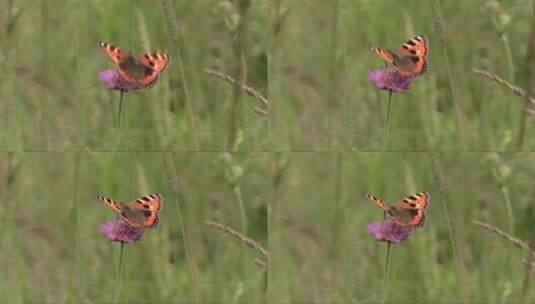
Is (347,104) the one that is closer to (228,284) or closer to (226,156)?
(226,156)

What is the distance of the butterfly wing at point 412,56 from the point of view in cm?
292

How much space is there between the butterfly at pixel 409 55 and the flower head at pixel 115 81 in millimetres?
580

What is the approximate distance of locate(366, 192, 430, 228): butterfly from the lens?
9.64ft

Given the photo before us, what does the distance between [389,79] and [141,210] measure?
661mm

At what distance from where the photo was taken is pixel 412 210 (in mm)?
2945

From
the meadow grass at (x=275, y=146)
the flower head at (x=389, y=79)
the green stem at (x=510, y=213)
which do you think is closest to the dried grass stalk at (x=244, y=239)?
the meadow grass at (x=275, y=146)

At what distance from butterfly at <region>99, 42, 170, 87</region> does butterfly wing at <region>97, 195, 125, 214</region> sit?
28 cm

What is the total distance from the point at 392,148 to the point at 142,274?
660mm

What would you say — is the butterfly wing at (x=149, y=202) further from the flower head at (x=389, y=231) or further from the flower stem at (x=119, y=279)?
the flower head at (x=389, y=231)

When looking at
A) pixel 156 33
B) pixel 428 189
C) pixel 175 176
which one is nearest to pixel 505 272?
pixel 428 189

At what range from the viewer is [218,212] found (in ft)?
9.67

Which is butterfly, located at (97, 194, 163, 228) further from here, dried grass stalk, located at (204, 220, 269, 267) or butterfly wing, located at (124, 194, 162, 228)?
dried grass stalk, located at (204, 220, 269, 267)

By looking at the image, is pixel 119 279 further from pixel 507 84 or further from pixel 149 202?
pixel 507 84

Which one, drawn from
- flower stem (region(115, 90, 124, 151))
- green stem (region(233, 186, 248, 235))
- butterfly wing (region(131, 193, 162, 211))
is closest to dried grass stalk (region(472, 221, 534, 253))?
green stem (region(233, 186, 248, 235))
